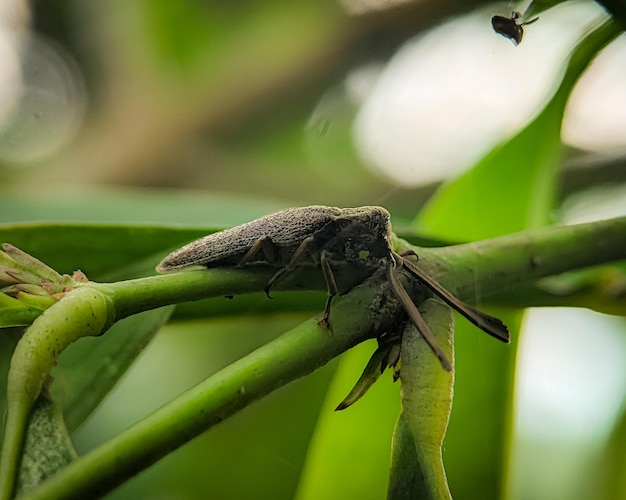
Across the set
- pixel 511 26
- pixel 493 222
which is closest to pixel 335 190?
pixel 493 222

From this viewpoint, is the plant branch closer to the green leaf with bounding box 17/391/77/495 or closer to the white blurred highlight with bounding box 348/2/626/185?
the green leaf with bounding box 17/391/77/495

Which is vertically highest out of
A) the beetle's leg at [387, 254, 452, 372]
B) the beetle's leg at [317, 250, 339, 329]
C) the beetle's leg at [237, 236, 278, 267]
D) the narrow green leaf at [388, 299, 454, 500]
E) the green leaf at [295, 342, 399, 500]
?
the beetle's leg at [237, 236, 278, 267]

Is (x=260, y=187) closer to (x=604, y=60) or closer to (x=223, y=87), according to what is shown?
(x=223, y=87)

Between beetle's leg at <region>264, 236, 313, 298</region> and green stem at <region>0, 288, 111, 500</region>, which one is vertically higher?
green stem at <region>0, 288, 111, 500</region>

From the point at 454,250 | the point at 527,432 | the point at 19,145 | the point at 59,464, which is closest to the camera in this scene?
the point at 59,464

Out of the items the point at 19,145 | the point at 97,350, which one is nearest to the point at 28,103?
the point at 19,145

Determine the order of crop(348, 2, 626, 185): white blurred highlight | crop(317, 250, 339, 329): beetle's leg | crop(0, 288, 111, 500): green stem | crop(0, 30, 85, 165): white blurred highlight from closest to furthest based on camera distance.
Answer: crop(0, 288, 111, 500): green stem < crop(317, 250, 339, 329): beetle's leg < crop(348, 2, 626, 185): white blurred highlight < crop(0, 30, 85, 165): white blurred highlight

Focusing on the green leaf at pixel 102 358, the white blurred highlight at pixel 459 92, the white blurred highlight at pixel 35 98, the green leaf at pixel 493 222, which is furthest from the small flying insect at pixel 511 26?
the white blurred highlight at pixel 35 98

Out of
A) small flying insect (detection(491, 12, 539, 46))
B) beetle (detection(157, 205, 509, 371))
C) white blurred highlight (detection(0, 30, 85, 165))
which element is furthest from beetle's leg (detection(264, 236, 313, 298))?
white blurred highlight (detection(0, 30, 85, 165))
